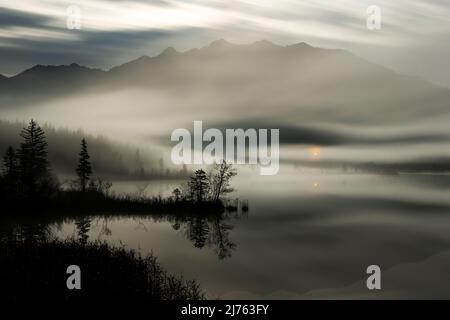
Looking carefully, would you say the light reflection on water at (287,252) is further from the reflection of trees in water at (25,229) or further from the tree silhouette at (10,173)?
the tree silhouette at (10,173)

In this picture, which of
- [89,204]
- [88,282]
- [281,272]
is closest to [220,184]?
[89,204]

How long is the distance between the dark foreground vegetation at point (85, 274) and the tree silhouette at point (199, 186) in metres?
36.7

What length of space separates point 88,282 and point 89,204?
4925 centimetres

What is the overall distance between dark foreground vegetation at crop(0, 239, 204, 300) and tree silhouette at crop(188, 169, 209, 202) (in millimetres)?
36724

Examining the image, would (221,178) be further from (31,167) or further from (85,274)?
(85,274)

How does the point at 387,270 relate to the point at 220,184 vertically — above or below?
below

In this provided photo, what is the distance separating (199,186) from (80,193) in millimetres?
19095

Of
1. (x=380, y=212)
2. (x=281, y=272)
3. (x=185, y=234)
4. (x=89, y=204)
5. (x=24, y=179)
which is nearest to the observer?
(x=281, y=272)

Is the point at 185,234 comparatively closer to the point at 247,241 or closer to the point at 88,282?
the point at 247,241

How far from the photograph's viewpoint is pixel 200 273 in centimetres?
4103

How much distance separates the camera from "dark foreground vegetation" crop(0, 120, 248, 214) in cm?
6600

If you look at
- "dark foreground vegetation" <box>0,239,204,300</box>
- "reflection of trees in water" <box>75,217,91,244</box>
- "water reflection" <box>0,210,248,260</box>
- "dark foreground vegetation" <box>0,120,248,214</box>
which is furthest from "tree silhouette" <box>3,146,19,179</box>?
"dark foreground vegetation" <box>0,239,204,300</box>

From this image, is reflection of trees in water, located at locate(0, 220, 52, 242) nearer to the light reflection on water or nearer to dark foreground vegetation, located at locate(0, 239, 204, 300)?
the light reflection on water

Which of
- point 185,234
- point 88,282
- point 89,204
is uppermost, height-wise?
point 89,204
